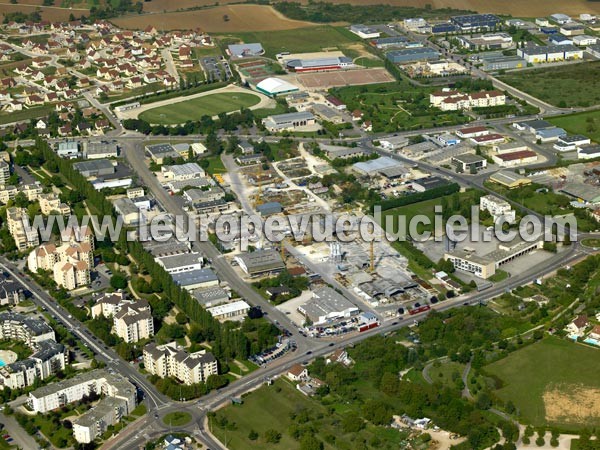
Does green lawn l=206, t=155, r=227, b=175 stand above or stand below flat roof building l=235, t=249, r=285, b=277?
above

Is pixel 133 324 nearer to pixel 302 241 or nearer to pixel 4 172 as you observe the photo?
pixel 302 241

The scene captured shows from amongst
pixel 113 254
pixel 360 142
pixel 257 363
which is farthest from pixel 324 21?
pixel 257 363

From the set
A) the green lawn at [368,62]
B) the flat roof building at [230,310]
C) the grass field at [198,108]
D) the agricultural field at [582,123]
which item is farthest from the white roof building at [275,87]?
the flat roof building at [230,310]

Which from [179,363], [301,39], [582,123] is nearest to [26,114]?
[301,39]

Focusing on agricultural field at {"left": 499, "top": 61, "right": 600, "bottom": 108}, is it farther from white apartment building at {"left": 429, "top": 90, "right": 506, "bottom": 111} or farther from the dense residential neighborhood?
white apartment building at {"left": 429, "top": 90, "right": 506, "bottom": 111}

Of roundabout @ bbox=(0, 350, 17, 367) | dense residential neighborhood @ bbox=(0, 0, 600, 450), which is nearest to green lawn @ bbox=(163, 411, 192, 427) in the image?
dense residential neighborhood @ bbox=(0, 0, 600, 450)

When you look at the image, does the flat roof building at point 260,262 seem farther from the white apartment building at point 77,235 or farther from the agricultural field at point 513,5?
the agricultural field at point 513,5

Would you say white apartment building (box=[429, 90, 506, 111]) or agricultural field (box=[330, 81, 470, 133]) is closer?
agricultural field (box=[330, 81, 470, 133])
